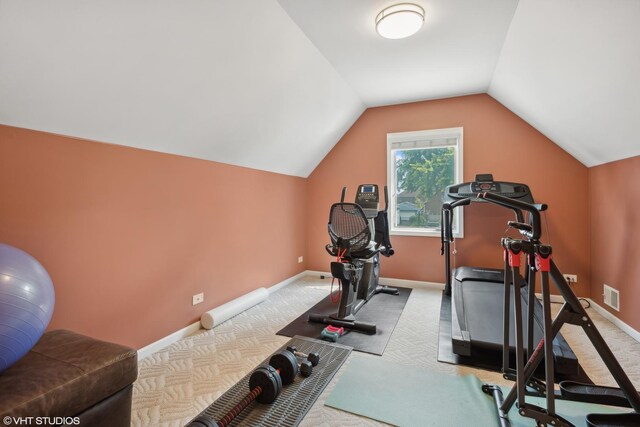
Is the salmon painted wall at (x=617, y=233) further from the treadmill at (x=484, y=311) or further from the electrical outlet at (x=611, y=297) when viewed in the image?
the treadmill at (x=484, y=311)

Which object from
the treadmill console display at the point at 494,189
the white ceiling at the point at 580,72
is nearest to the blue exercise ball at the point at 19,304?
the white ceiling at the point at 580,72

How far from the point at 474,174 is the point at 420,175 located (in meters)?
0.76

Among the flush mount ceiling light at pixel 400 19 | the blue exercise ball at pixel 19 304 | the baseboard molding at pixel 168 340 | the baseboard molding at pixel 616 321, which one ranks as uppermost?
the flush mount ceiling light at pixel 400 19

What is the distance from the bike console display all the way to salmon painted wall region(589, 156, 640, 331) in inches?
95.6

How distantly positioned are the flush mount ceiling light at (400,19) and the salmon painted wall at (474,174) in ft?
6.97

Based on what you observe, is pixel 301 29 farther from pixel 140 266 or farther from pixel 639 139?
pixel 639 139

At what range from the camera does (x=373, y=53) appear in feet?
9.88

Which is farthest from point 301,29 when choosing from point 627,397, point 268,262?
point 627,397

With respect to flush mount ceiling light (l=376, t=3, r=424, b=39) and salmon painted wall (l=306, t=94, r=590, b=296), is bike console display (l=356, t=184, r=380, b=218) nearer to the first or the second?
salmon painted wall (l=306, t=94, r=590, b=296)

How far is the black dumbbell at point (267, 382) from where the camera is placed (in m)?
1.55

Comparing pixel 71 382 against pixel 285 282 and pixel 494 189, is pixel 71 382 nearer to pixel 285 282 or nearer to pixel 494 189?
pixel 285 282

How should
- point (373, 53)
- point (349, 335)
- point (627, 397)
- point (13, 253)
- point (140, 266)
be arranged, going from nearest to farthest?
point (13, 253)
point (627, 397)
point (140, 266)
point (349, 335)
point (373, 53)

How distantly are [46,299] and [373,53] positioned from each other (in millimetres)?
3232

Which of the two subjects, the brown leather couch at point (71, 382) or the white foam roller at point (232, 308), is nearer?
the brown leather couch at point (71, 382)
